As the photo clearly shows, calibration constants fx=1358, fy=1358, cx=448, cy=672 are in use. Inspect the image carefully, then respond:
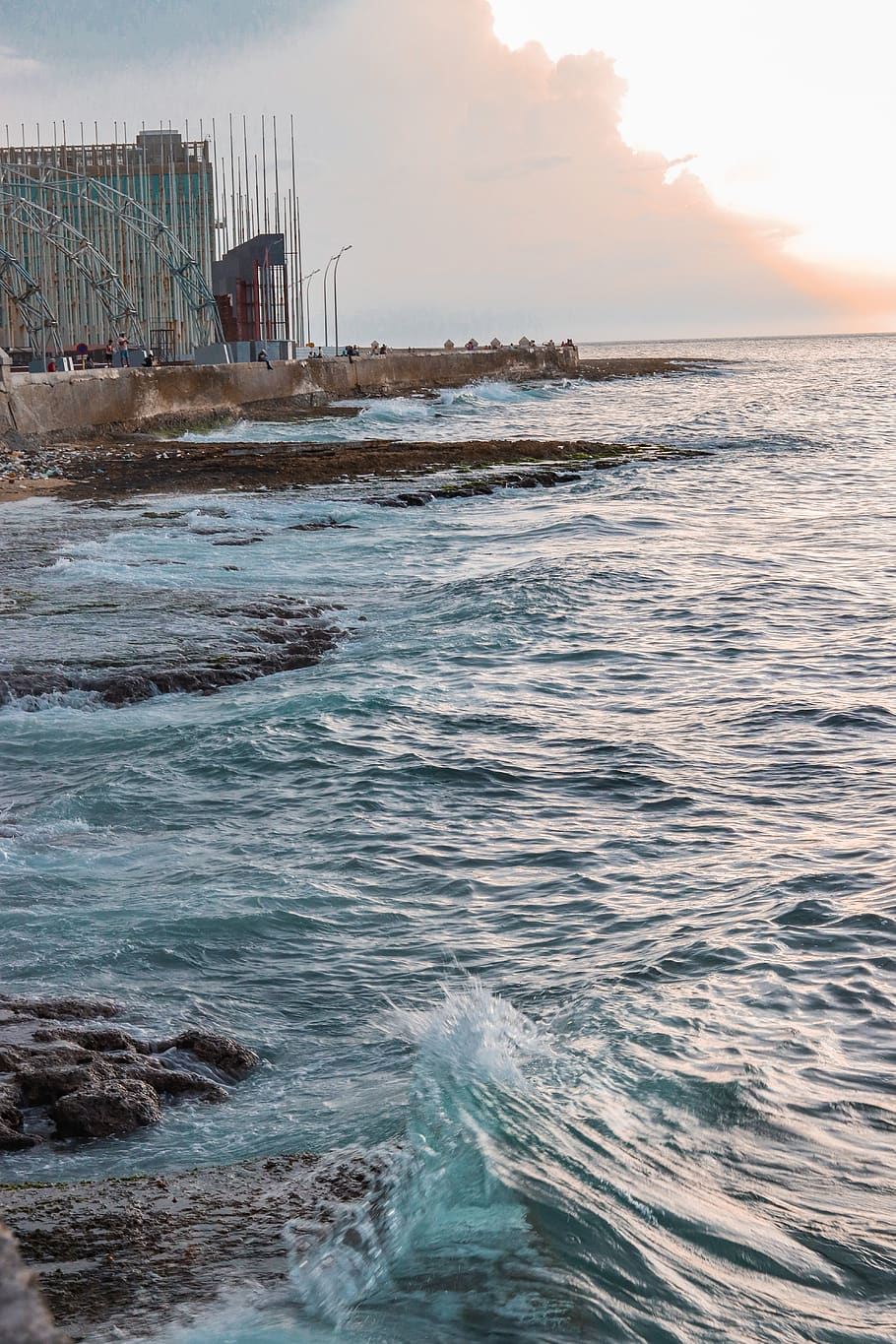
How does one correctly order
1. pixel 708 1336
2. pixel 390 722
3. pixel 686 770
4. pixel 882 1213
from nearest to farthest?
pixel 708 1336 < pixel 882 1213 < pixel 686 770 < pixel 390 722

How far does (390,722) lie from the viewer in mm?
10727

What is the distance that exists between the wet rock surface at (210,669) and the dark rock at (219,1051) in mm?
5912

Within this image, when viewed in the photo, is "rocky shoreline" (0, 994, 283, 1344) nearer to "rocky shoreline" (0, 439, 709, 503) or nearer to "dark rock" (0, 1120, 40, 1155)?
"dark rock" (0, 1120, 40, 1155)

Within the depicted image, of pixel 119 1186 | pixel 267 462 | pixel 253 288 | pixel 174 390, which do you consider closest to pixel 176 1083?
pixel 119 1186

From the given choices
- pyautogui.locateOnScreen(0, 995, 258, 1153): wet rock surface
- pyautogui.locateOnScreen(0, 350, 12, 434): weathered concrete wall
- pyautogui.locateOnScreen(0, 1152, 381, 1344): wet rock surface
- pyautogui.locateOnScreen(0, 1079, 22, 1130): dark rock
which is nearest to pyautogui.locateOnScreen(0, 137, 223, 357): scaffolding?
pyautogui.locateOnScreen(0, 350, 12, 434): weathered concrete wall

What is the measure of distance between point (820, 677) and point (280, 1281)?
9354 millimetres

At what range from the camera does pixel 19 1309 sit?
1.33m

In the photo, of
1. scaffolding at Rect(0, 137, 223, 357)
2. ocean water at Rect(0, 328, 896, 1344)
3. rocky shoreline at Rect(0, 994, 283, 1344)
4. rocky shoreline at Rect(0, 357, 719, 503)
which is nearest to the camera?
rocky shoreline at Rect(0, 994, 283, 1344)

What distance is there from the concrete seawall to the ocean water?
18.6 metres

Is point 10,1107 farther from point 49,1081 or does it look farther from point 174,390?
point 174,390

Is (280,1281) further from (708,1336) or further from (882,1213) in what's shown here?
(882,1213)

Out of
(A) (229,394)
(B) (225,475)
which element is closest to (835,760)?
(B) (225,475)

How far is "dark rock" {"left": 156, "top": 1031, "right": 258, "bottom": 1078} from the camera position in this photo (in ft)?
17.3

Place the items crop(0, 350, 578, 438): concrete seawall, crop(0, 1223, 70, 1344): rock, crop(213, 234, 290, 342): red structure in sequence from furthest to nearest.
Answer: crop(213, 234, 290, 342): red structure < crop(0, 350, 578, 438): concrete seawall < crop(0, 1223, 70, 1344): rock
